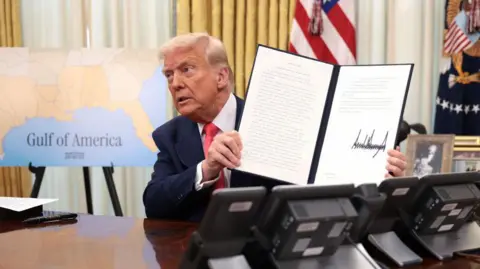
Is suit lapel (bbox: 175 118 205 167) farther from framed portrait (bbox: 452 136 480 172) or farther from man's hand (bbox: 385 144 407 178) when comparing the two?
framed portrait (bbox: 452 136 480 172)

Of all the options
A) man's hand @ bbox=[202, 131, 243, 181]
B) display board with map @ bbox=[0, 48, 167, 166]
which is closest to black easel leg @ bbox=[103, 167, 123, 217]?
display board with map @ bbox=[0, 48, 167, 166]

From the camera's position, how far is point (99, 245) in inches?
61.4

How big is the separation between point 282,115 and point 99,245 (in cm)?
61

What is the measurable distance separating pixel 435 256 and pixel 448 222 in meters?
0.09

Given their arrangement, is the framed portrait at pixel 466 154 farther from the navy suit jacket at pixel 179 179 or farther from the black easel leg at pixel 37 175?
the black easel leg at pixel 37 175

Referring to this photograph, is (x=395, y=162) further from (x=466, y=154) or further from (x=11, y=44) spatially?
(x=11, y=44)

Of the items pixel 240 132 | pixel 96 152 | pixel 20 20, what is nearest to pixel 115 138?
pixel 96 152

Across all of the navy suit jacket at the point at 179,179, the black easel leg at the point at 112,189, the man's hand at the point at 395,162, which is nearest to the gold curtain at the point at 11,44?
the black easel leg at the point at 112,189

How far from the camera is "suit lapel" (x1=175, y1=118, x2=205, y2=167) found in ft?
7.00

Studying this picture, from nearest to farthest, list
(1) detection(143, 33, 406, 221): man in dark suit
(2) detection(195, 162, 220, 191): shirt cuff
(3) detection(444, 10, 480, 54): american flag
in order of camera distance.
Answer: (2) detection(195, 162, 220, 191): shirt cuff
(1) detection(143, 33, 406, 221): man in dark suit
(3) detection(444, 10, 480, 54): american flag

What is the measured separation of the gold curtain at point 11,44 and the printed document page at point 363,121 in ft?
9.16

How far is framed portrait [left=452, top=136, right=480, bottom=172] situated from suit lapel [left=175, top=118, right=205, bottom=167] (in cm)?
135

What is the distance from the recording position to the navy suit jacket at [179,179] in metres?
1.98

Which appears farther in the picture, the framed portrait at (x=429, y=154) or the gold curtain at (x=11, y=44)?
the gold curtain at (x=11, y=44)
